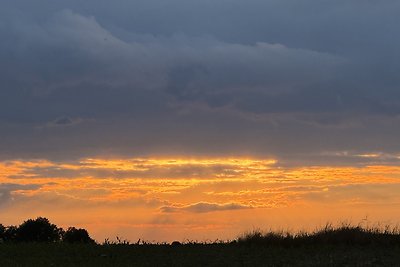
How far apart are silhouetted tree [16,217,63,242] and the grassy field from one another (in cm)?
968

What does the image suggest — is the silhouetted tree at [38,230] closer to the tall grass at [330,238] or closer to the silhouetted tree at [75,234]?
the silhouetted tree at [75,234]

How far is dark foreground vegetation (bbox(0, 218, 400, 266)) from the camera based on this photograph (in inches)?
934

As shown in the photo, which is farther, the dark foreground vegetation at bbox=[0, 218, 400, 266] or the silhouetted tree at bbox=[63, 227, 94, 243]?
the silhouetted tree at bbox=[63, 227, 94, 243]

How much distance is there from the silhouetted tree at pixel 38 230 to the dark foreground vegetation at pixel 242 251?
9.59 m

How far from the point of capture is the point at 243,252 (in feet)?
84.2

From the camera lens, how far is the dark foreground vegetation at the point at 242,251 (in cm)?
2373

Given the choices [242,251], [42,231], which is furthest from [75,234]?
[242,251]

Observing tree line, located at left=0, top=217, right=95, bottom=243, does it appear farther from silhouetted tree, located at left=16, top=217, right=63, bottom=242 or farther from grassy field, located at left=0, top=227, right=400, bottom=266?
grassy field, located at left=0, top=227, right=400, bottom=266

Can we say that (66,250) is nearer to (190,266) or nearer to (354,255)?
(190,266)

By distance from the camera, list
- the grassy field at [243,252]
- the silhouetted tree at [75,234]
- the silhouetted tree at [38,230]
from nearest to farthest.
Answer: the grassy field at [243,252] < the silhouetted tree at [75,234] < the silhouetted tree at [38,230]

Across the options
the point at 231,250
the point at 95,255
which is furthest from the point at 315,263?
the point at 95,255

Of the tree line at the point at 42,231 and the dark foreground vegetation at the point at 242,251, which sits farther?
the tree line at the point at 42,231

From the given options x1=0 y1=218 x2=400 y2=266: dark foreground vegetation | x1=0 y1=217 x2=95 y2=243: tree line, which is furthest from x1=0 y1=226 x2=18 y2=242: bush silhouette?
x1=0 y1=218 x2=400 y2=266: dark foreground vegetation

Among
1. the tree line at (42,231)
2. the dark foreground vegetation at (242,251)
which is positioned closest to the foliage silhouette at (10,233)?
the tree line at (42,231)
